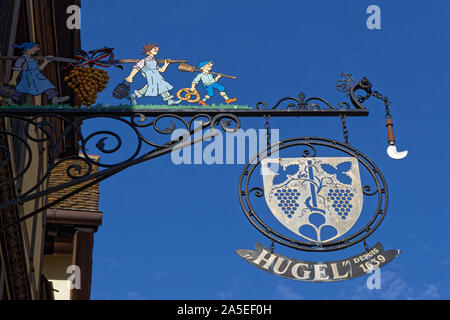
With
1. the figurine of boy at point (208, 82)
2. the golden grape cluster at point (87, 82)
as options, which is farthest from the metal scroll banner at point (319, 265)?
the golden grape cluster at point (87, 82)

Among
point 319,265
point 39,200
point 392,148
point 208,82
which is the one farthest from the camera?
point 39,200

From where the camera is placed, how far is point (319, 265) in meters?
6.75

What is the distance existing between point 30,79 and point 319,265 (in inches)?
136

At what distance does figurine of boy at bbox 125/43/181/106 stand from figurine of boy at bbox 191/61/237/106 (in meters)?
0.29

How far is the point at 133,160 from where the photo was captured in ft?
23.6

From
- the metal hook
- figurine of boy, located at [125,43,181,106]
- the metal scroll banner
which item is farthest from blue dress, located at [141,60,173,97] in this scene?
the metal hook

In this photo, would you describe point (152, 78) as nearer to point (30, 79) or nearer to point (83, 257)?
point (30, 79)

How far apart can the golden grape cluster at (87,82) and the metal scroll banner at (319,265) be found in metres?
2.18

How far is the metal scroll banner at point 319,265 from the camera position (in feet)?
22.0

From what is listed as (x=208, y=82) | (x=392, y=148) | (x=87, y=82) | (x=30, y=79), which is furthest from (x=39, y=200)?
(x=392, y=148)

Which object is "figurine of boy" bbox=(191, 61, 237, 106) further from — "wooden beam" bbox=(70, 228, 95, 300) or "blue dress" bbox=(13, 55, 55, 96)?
"wooden beam" bbox=(70, 228, 95, 300)

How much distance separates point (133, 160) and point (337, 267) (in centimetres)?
210

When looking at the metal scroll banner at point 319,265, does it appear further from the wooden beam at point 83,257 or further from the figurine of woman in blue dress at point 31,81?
the wooden beam at point 83,257
